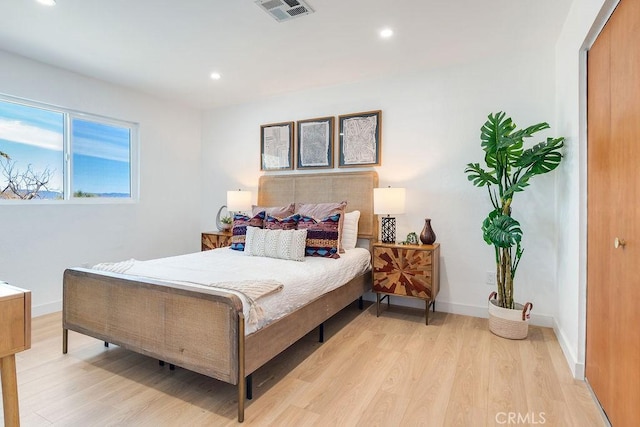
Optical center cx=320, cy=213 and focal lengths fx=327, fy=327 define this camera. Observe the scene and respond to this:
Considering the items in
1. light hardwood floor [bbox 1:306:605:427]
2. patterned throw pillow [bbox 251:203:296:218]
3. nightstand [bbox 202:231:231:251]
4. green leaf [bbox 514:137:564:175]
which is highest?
green leaf [bbox 514:137:564:175]

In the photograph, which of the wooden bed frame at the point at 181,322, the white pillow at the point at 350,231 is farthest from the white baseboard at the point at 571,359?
the white pillow at the point at 350,231

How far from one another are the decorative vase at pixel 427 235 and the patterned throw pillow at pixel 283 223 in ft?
4.16

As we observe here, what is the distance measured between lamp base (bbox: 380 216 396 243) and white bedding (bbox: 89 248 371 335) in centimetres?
50

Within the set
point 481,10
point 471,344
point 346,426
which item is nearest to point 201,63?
point 481,10

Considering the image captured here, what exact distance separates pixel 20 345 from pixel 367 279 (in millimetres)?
2833

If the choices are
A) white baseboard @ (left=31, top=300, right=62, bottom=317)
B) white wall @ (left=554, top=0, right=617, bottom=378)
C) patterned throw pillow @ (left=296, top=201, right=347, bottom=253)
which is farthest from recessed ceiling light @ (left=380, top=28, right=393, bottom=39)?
white baseboard @ (left=31, top=300, right=62, bottom=317)

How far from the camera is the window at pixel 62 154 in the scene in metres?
3.18

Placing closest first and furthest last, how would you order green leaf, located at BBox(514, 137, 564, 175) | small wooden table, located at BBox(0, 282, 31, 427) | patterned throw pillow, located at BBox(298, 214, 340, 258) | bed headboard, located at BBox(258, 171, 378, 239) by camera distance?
small wooden table, located at BBox(0, 282, 31, 427)
green leaf, located at BBox(514, 137, 564, 175)
patterned throw pillow, located at BBox(298, 214, 340, 258)
bed headboard, located at BBox(258, 171, 378, 239)

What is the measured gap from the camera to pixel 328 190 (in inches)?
153

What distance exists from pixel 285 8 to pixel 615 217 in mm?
2396

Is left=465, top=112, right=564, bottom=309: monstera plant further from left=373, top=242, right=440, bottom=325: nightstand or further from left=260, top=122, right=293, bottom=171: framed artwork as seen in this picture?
left=260, top=122, right=293, bottom=171: framed artwork

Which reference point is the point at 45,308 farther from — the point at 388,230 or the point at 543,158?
the point at 543,158

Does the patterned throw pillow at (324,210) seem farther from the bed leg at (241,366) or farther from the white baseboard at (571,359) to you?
the white baseboard at (571,359)

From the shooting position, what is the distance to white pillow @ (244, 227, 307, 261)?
117 inches
